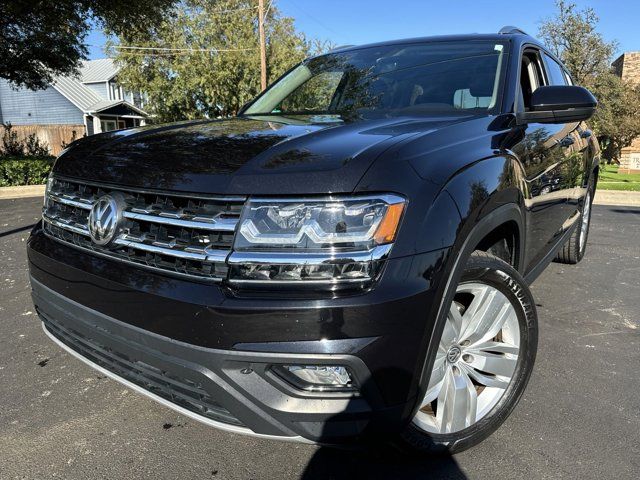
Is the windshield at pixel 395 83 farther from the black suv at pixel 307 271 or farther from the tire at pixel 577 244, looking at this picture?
the tire at pixel 577 244

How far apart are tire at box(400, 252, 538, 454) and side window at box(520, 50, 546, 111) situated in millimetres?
1497

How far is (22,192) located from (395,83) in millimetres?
11616

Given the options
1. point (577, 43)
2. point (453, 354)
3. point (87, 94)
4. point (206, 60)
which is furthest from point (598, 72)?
point (87, 94)

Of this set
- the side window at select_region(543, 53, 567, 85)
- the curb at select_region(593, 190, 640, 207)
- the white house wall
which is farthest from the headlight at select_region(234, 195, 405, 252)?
the white house wall

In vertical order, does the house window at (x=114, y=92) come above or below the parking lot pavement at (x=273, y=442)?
above

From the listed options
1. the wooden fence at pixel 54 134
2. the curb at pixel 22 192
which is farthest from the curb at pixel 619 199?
the wooden fence at pixel 54 134

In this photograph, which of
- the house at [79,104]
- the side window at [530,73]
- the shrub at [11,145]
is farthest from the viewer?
the house at [79,104]

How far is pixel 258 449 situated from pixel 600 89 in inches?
1031

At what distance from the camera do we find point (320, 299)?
63.2 inches

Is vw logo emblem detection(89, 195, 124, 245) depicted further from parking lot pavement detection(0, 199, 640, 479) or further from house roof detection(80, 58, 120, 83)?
house roof detection(80, 58, 120, 83)

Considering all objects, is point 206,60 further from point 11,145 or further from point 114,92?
point 114,92

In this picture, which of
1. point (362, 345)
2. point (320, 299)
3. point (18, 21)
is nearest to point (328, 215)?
point (320, 299)

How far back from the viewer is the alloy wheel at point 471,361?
204 cm

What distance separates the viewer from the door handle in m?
3.36
